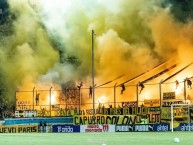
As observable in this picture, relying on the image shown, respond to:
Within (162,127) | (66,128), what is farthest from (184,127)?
(66,128)

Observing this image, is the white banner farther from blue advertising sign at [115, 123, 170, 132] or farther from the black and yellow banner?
the black and yellow banner

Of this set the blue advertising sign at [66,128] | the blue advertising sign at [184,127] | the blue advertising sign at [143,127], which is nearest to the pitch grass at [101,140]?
the blue advertising sign at [184,127]

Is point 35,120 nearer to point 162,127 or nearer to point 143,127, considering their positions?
point 143,127

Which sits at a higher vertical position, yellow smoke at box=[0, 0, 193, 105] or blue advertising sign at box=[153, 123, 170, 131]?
yellow smoke at box=[0, 0, 193, 105]

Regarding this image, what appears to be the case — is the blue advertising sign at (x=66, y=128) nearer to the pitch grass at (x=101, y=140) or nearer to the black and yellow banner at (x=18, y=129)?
the black and yellow banner at (x=18, y=129)

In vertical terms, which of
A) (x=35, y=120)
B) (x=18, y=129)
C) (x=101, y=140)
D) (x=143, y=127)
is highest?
(x=35, y=120)

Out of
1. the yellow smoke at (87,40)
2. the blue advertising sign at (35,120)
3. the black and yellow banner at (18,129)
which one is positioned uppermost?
the yellow smoke at (87,40)

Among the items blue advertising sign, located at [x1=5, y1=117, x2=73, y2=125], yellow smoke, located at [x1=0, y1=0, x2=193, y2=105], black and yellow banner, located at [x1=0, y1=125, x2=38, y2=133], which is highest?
yellow smoke, located at [x1=0, y1=0, x2=193, y2=105]

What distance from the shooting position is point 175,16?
44.2 m

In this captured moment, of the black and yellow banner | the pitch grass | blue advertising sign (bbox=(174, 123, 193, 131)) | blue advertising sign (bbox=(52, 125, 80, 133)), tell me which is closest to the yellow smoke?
the black and yellow banner

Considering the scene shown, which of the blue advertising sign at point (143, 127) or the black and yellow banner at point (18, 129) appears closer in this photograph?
the blue advertising sign at point (143, 127)

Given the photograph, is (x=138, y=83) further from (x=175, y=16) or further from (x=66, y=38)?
(x=66, y=38)

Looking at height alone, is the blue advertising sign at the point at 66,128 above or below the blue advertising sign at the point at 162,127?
below

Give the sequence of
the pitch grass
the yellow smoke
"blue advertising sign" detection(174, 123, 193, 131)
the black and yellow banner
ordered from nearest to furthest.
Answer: the pitch grass
"blue advertising sign" detection(174, 123, 193, 131)
the black and yellow banner
the yellow smoke
